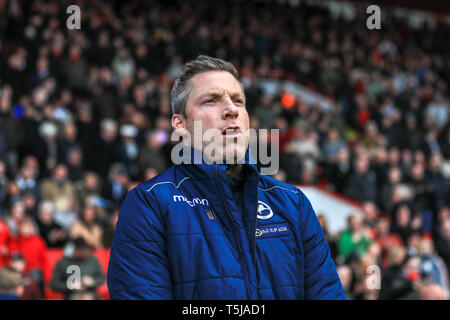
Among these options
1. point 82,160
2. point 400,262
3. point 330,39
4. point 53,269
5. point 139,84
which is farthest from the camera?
point 330,39

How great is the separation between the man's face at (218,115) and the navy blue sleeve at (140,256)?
12.2 inches

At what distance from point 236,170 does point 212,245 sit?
1.00 ft

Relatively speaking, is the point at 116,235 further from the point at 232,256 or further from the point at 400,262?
the point at 400,262

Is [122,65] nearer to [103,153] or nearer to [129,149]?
[129,149]

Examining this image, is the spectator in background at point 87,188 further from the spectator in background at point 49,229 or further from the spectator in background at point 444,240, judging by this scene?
the spectator in background at point 444,240

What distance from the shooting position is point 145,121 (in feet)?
32.5

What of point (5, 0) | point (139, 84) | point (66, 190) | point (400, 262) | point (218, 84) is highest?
point (5, 0)

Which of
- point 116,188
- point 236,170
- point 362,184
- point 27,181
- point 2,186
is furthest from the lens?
point 362,184

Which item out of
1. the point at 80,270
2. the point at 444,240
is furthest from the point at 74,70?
the point at 444,240

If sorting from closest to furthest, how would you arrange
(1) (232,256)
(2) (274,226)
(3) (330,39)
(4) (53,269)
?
(1) (232,256)
(2) (274,226)
(4) (53,269)
(3) (330,39)

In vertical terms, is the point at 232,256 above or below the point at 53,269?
above

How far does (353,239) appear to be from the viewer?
842 cm
